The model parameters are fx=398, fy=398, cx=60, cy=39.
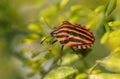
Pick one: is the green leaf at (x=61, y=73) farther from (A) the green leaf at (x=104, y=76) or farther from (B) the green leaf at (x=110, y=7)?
(B) the green leaf at (x=110, y=7)

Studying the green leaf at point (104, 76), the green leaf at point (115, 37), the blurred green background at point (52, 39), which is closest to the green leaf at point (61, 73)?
the blurred green background at point (52, 39)

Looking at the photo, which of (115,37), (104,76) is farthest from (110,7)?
(104,76)

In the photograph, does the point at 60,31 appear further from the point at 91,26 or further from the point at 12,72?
the point at 12,72

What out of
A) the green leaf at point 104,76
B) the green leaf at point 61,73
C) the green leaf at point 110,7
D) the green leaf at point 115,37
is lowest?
the green leaf at point 104,76

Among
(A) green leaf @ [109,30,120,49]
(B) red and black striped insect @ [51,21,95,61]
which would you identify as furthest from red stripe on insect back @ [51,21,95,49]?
(A) green leaf @ [109,30,120,49]

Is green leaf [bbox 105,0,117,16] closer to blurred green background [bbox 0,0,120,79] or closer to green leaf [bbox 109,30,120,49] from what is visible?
blurred green background [bbox 0,0,120,79]

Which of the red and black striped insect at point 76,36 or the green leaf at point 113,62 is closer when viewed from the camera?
the green leaf at point 113,62
